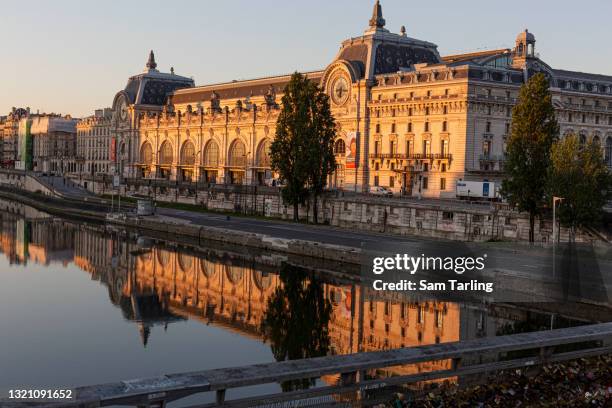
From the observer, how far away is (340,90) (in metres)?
97.6

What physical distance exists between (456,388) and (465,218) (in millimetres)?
42688

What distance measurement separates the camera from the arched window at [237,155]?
4609 inches

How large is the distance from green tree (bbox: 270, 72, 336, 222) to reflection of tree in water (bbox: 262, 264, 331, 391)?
21.4 metres

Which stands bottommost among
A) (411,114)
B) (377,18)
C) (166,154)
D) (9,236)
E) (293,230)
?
(9,236)

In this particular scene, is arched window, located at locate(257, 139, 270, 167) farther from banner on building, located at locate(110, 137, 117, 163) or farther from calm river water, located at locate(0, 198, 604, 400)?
calm river water, located at locate(0, 198, 604, 400)

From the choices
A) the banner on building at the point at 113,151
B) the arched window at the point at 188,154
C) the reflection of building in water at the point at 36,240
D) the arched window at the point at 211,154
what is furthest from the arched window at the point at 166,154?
the reflection of building in water at the point at 36,240

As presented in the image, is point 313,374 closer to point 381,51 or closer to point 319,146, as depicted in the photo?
point 319,146

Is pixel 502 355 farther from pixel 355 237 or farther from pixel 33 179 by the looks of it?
pixel 33 179

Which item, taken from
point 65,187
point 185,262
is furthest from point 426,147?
point 65,187

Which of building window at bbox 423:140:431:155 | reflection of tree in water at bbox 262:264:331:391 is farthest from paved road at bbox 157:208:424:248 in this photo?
building window at bbox 423:140:431:155

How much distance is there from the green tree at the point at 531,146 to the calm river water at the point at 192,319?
48.2 ft

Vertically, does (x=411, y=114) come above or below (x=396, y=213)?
above

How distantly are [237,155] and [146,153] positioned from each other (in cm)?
3370

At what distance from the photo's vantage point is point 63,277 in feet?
171
